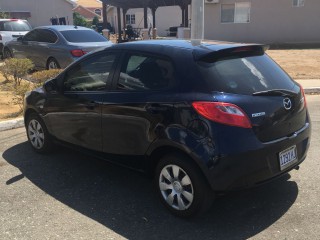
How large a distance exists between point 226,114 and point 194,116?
28 centimetres

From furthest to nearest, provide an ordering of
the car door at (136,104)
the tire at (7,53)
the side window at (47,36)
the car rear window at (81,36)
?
1. the tire at (7,53)
2. the side window at (47,36)
3. the car rear window at (81,36)
4. the car door at (136,104)

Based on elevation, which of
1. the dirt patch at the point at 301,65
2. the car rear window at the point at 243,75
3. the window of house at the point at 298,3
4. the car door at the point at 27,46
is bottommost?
the dirt patch at the point at 301,65

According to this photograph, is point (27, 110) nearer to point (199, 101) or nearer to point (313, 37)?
point (199, 101)

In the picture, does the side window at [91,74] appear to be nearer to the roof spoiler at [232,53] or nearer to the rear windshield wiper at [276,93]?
the roof spoiler at [232,53]

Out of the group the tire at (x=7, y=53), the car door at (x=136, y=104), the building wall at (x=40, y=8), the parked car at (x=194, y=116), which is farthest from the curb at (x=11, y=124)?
the building wall at (x=40, y=8)

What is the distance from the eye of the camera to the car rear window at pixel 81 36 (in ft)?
37.1

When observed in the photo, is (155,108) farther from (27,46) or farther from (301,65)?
(301,65)

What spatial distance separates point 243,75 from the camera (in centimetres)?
367

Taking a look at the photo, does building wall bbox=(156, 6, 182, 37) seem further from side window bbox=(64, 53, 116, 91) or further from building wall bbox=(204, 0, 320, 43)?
side window bbox=(64, 53, 116, 91)

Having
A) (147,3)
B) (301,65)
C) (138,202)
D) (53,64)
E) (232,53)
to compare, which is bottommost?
(301,65)

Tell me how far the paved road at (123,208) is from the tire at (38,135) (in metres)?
0.36

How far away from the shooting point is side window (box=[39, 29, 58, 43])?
1159 cm

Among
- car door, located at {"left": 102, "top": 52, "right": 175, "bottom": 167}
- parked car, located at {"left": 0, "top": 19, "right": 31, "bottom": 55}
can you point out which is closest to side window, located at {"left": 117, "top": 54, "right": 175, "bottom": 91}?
car door, located at {"left": 102, "top": 52, "right": 175, "bottom": 167}

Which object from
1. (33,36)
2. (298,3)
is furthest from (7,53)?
(298,3)
